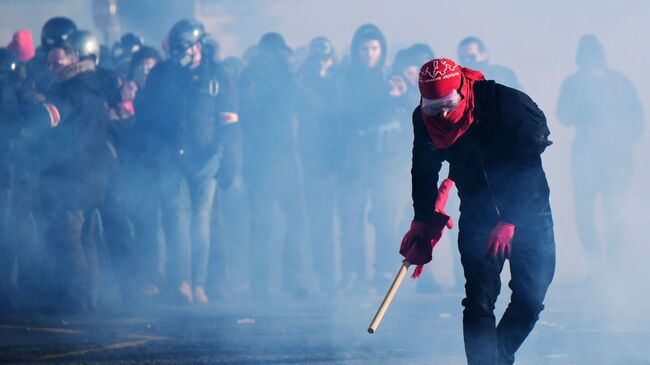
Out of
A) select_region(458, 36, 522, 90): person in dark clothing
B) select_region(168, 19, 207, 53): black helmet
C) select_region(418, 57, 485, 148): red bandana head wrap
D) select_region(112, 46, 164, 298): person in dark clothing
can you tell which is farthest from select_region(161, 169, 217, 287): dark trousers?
select_region(418, 57, 485, 148): red bandana head wrap

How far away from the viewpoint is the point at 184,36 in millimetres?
10156

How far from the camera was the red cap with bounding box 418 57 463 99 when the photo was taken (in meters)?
5.54

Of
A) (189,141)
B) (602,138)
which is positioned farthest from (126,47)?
(602,138)

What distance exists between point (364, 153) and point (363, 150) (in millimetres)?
29

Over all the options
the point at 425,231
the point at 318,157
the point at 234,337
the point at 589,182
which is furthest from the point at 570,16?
the point at 425,231

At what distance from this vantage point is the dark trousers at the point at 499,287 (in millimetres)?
5840

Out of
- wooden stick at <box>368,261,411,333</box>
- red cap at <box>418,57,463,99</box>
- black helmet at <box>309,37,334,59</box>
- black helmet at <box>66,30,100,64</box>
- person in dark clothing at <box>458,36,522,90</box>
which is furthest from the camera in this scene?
person in dark clothing at <box>458,36,522,90</box>

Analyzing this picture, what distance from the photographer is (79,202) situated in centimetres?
969

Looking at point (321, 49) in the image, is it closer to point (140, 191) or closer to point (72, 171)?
point (140, 191)

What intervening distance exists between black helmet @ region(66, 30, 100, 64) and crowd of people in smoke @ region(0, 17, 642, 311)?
24 millimetres

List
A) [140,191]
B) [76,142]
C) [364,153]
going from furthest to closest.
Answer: [364,153] < [140,191] < [76,142]

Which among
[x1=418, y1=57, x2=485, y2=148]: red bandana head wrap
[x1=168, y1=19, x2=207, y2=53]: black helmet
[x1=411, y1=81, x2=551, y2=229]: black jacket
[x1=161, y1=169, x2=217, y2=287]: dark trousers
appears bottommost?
[x1=161, y1=169, x2=217, y2=287]: dark trousers

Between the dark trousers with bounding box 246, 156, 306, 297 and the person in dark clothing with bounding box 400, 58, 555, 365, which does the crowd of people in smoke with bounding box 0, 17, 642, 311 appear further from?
the person in dark clothing with bounding box 400, 58, 555, 365

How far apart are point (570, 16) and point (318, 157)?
197 inches
